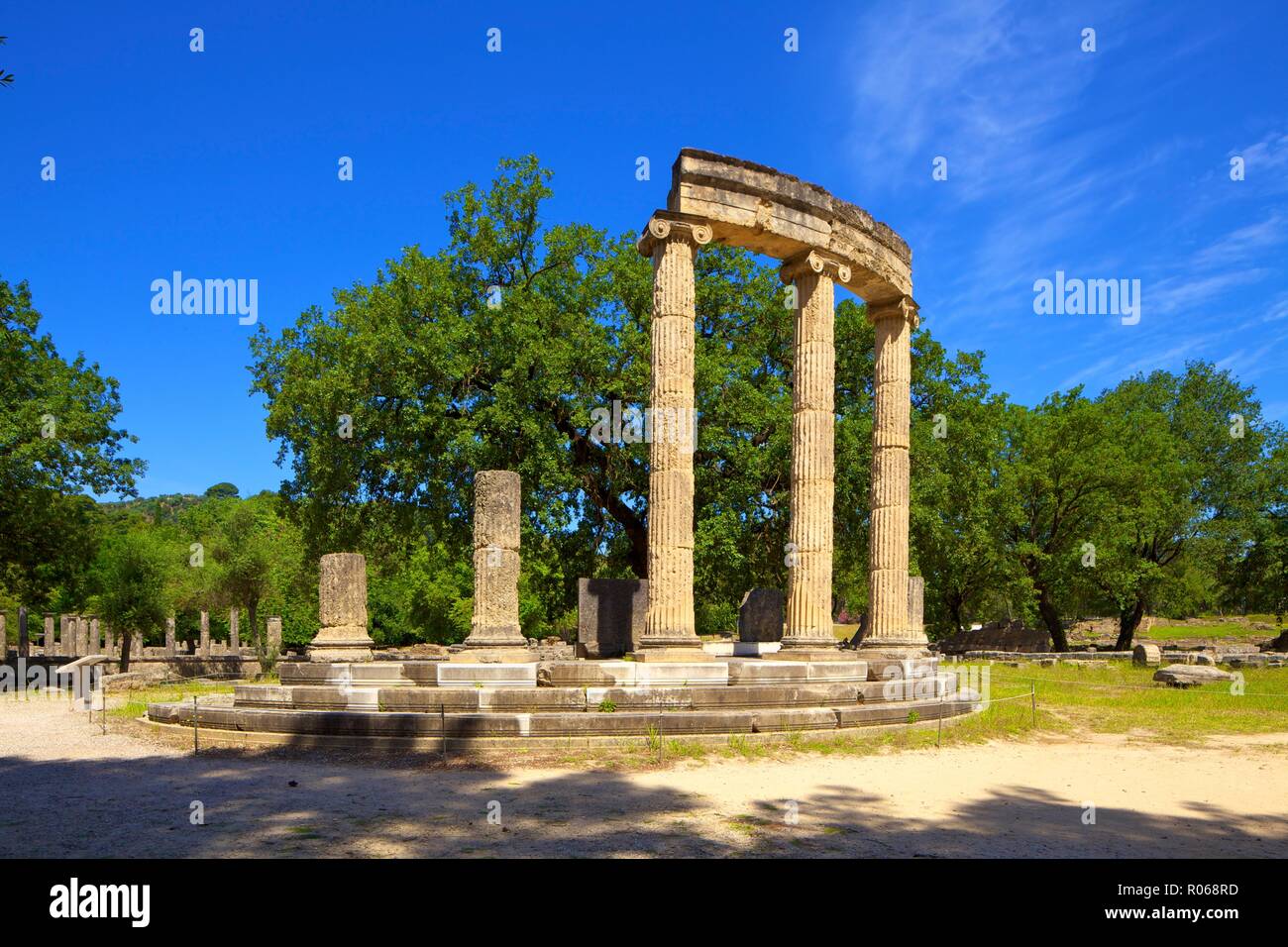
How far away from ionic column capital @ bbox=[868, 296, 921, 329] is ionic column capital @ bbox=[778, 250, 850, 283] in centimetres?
161

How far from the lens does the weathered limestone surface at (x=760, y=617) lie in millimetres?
20797

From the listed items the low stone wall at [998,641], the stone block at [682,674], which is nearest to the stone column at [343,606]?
the stone block at [682,674]

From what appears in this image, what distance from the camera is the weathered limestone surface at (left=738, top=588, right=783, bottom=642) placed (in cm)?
2080

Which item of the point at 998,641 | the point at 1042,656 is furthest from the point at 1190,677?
the point at 998,641

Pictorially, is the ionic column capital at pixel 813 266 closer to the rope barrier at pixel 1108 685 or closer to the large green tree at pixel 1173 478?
the rope barrier at pixel 1108 685

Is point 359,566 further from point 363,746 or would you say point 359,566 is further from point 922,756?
point 922,756

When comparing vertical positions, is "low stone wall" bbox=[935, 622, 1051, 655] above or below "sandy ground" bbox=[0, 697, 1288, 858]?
below

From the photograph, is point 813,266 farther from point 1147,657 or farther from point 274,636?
point 274,636

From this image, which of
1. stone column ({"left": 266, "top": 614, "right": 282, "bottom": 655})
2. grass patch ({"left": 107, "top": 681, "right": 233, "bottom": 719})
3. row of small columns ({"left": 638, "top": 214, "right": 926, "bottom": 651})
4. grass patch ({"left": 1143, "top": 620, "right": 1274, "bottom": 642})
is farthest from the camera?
grass patch ({"left": 1143, "top": 620, "right": 1274, "bottom": 642})

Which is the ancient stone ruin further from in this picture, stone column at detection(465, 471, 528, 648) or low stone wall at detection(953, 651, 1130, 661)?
low stone wall at detection(953, 651, 1130, 661)

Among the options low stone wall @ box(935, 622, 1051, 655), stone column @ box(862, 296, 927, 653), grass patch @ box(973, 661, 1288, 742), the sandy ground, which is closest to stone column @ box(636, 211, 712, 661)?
the sandy ground

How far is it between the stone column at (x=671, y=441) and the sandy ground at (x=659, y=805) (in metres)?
4.51

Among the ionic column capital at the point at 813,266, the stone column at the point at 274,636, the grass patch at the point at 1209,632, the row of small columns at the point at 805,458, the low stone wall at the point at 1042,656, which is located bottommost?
the grass patch at the point at 1209,632
